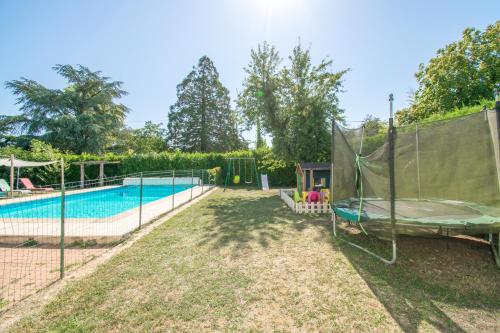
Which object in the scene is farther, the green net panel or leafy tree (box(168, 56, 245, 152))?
leafy tree (box(168, 56, 245, 152))

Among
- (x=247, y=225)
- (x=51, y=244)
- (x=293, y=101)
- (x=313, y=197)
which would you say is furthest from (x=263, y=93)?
(x=51, y=244)

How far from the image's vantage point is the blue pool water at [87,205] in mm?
8016

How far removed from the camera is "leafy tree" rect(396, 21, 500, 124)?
13312mm

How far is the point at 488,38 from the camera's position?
14109 mm

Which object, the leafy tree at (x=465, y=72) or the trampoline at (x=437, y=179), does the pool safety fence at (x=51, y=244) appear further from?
the leafy tree at (x=465, y=72)

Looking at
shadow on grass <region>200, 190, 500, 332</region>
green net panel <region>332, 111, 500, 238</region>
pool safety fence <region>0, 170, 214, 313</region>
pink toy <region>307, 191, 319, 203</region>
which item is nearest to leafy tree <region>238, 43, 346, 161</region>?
pink toy <region>307, 191, 319, 203</region>

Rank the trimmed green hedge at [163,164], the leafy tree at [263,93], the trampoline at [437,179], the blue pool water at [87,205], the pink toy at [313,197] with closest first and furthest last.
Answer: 1. the trampoline at [437,179]
2. the pink toy at [313,197]
3. the blue pool water at [87,205]
4. the leafy tree at [263,93]
5. the trimmed green hedge at [163,164]

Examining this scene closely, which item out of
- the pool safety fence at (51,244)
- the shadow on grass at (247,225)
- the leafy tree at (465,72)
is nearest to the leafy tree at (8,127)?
the pool safety fence at (51,244)

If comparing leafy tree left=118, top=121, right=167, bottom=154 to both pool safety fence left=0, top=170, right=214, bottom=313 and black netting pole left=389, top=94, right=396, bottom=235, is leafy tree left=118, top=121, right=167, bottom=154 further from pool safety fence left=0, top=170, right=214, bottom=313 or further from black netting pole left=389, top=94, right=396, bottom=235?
black netting pole left=389, top=94, right=396, bottom=235

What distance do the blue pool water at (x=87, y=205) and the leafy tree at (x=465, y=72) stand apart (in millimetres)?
17533

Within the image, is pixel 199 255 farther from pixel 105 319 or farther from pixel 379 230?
pixel 379 230

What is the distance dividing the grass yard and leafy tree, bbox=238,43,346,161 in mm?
7539

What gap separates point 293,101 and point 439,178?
30.4 ft

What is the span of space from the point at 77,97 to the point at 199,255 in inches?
1118
